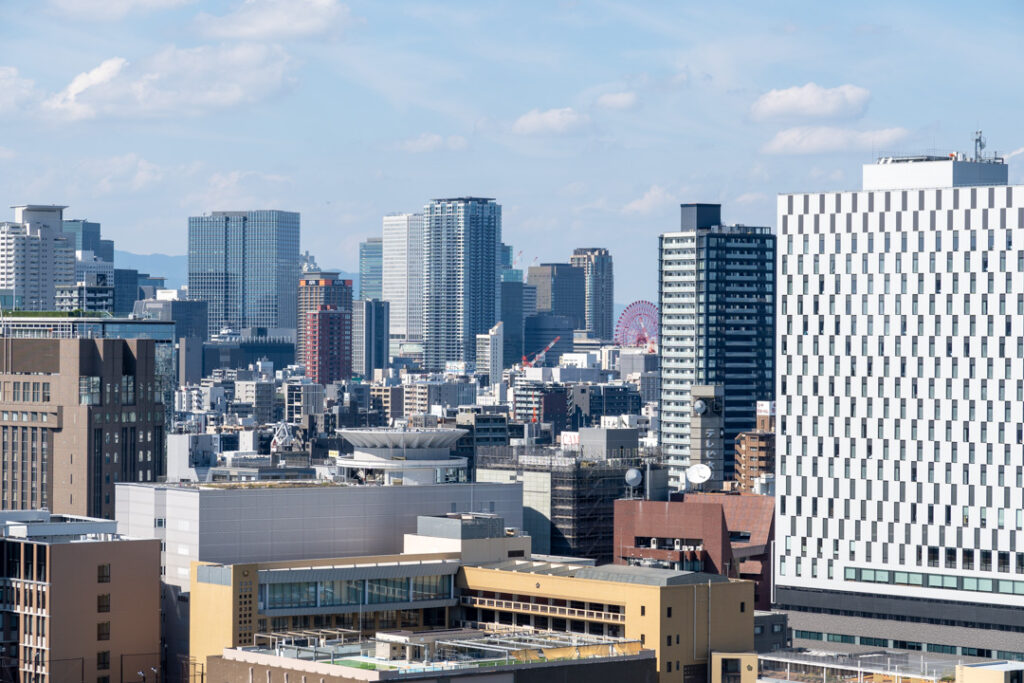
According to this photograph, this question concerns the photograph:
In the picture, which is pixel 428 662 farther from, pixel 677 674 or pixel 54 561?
pixel 54 561

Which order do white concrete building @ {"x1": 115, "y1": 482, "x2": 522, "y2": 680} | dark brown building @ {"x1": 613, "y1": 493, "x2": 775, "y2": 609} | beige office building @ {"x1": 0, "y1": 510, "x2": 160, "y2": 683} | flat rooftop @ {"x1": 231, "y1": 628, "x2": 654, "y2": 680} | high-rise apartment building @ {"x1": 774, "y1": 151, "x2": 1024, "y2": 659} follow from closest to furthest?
flat rooftop @ {"x1": 231, "y1": 628, "x2": 654, "y2": 680} → beige office building @ {"x1": 0, "y1": 510, "x2": 160, "y2": 683} → white concrete building @ {"x1": 115, "y1": 482, "x2": 522, "y2": 680} → high-rise apartment building @ {"x1": 774, "y1": 151, "x2": 1024, "y2": 659} → dark brown building @ {"x1": 613, "y1": 493, "x2": 775, "y2": 609}

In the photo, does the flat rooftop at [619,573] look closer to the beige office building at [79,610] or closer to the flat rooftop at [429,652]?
the flat rooftop at [429,652]

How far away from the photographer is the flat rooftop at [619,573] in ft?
425

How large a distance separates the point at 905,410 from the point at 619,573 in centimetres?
4982

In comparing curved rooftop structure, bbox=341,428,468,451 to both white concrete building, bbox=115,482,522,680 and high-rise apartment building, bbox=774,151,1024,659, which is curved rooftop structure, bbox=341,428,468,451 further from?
high-rise apartment building, bbox=774,151,1024,659

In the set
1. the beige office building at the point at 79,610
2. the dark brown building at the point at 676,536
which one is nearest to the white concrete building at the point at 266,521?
the beige office building at the point at 79,610

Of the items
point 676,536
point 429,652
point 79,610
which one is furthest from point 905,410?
point 79,610

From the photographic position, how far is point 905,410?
173375 millimetres

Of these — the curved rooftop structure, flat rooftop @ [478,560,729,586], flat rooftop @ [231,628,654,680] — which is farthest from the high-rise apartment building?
flat rooftop @ [231,628,654,680]

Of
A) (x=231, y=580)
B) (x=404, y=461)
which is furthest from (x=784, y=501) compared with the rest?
(x=231, y=580)

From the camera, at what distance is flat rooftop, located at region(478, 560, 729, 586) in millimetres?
129500

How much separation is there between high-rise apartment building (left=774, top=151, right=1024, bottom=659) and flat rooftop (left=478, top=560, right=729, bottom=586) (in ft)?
137

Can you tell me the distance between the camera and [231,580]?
127500 millimetres

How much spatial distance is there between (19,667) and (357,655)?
37.0 m
